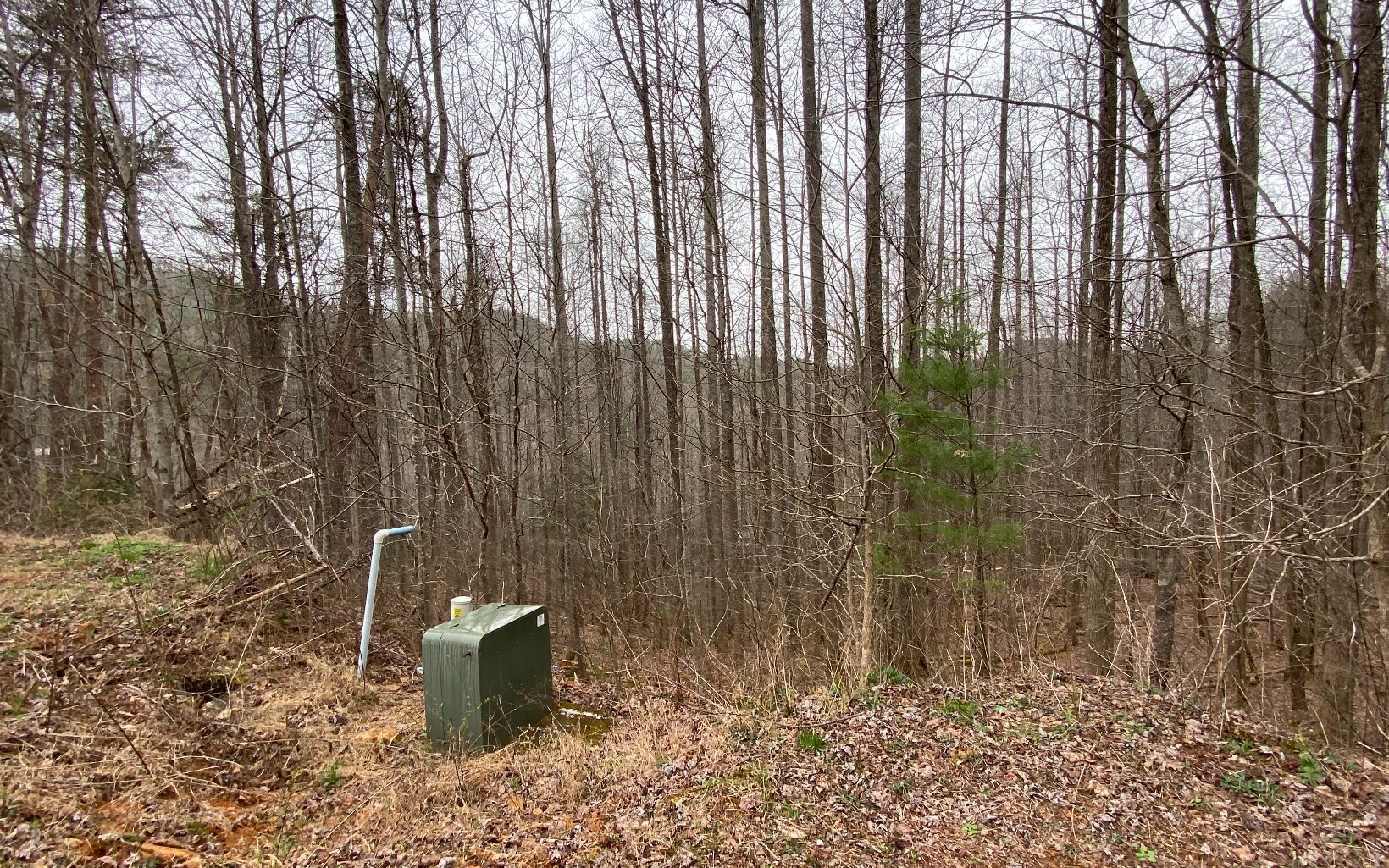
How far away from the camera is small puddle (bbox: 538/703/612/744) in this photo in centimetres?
464

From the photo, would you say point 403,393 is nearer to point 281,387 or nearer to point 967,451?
point 281,387

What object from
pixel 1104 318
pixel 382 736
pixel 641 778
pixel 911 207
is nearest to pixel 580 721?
pixel 382 736

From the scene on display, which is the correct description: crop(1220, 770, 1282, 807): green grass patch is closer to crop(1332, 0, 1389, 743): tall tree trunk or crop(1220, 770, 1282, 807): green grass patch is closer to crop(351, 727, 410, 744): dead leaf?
crop(1332, 0, 1389, 743): tall tree trunk

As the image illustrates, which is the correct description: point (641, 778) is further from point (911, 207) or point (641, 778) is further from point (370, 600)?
point (911, 207)

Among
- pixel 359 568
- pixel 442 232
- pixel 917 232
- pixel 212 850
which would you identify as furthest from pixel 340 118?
pixel 212 850

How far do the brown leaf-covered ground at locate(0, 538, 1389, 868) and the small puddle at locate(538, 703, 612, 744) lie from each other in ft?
0.33

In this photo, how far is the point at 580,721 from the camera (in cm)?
491

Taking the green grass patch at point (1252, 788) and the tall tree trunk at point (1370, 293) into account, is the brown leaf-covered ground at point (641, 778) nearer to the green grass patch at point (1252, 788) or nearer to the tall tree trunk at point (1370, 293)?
the green grass patch at point (1252, 788)

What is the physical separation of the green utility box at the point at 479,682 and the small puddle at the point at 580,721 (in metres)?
0.22

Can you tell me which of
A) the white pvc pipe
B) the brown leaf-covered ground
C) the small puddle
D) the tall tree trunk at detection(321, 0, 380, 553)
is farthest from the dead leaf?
the tall tree trunk at detection(321, 0, 380, 553)

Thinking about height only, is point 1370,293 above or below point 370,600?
above

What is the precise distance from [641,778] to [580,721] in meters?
1.53

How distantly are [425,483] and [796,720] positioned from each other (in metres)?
6.65

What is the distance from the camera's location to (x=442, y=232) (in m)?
7.90
